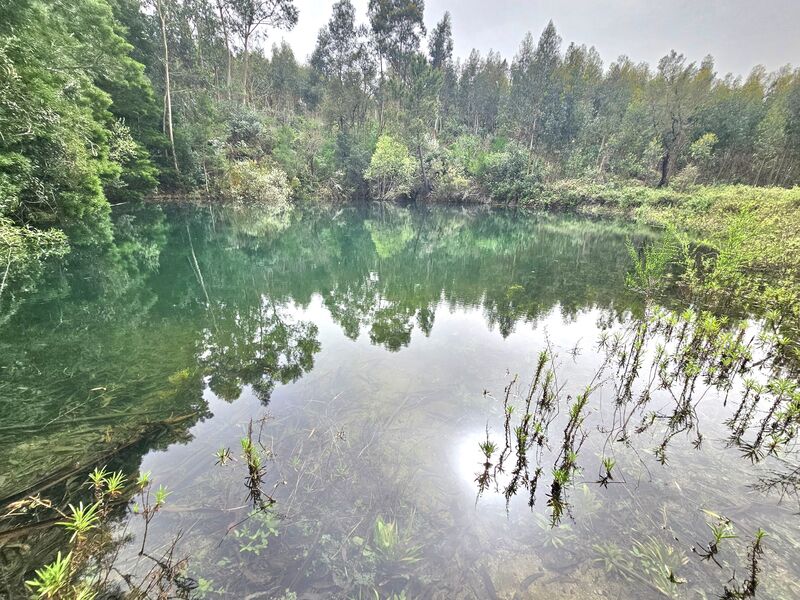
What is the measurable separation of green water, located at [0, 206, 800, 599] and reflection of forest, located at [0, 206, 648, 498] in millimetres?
53

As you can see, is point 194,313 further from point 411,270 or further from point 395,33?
point 395,33

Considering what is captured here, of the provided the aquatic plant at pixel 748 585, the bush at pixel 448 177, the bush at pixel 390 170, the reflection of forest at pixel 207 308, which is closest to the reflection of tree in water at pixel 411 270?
the reflection of forest at pixel 207 308

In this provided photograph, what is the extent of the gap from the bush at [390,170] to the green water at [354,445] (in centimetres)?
3553

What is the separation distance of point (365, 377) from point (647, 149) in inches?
2173

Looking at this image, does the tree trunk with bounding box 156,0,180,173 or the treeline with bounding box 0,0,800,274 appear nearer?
the treeline with bounding box 0,0,800,274

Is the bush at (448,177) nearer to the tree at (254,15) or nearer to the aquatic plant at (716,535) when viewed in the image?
the tree at (254,15)

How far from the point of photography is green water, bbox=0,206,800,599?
2.86 m

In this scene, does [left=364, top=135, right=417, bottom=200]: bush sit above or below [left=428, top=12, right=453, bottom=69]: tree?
below

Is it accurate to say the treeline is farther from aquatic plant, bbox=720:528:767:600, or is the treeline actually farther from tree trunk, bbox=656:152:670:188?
aquatic plant, bbox=720:528:767:600

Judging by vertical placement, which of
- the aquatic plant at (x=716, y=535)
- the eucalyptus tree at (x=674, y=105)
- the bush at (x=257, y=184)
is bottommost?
the aquatic plant at (x=716, y=535)

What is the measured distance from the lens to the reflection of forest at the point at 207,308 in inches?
179

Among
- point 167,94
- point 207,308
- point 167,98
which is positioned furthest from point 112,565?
point 167,98

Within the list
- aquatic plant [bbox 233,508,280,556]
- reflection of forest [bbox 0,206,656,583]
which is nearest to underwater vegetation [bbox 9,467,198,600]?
reflection of forest [bbox 0,206,656,583]

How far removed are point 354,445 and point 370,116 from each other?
56.4 metres
